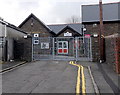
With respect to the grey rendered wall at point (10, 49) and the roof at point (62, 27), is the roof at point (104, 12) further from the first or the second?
the grey rendered wall at point (10, 49)

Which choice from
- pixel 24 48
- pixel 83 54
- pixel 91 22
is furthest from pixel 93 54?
pixel 91 22

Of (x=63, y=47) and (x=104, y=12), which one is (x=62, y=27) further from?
(x=104, y=12)

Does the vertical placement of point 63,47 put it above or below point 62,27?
below

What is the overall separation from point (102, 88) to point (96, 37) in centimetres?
835

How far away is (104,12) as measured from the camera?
24.1 meters

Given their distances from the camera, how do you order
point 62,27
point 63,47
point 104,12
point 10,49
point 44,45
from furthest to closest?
point 62,27 → point 104,12 → point 44,45 → point 63,47 → point 10,49

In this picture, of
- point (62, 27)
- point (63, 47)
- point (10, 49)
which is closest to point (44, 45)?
point (63, 47)

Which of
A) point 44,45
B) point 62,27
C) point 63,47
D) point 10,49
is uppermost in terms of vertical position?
point 62,27

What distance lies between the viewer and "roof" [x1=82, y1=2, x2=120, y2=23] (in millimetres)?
23062

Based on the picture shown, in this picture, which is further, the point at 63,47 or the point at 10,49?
the point at 63,47

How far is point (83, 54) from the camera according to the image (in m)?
16.3

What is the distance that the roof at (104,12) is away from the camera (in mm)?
23062

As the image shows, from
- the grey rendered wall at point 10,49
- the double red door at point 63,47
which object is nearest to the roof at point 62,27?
the double red door at point 63,47

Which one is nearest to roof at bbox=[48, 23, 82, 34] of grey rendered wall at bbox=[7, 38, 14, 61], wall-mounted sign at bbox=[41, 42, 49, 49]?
wall-mounted sign at bbox=[41, 42, 49, 49]
